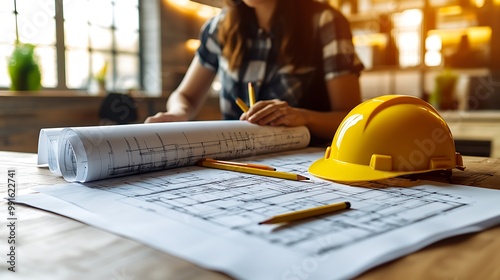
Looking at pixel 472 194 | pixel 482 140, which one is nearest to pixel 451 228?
pixel 472 194

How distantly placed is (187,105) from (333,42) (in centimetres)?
56

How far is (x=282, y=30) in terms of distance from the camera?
1.42m

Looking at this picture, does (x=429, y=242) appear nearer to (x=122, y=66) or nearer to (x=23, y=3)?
(x=23, y=3)

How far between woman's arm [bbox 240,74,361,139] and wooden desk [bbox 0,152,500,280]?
641 mm

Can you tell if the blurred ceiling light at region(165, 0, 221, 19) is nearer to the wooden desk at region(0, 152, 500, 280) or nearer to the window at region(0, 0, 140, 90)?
the window at region(0, 0, 140, 90)

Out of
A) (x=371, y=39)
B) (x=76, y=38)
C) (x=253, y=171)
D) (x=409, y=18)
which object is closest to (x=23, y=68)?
(x=76, y=38)

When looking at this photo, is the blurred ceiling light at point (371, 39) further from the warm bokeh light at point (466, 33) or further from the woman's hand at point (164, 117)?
the woman's hand at point (164, 117)

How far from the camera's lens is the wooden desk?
1.09 ft

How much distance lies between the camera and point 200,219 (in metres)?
0.46

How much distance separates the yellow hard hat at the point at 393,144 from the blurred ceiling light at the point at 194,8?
12.3ft

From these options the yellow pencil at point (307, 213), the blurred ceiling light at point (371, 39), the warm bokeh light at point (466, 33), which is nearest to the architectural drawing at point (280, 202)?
the yellow pencil at point (307, 213)

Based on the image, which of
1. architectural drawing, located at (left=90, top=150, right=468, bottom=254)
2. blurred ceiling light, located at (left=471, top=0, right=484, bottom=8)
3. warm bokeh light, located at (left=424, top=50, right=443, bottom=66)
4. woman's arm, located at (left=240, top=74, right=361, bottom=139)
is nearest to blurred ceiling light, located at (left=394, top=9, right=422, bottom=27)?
warm bokeh light, located at (left=424, top=50, right=443, bottom=66)

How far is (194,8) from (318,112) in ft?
11.7

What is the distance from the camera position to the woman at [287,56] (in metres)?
1.33
